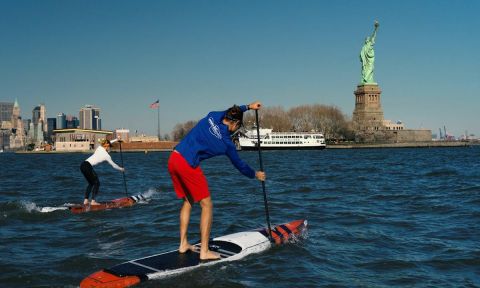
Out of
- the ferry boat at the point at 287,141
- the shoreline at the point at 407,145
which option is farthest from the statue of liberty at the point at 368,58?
the ferry boat at the point at 287,141

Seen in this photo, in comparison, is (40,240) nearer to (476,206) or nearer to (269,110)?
(476,206)

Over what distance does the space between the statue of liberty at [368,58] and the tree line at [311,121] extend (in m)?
12.3

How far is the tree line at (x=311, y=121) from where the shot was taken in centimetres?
13138

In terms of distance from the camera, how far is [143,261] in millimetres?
6770

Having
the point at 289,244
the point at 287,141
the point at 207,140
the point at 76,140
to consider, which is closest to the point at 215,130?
the point at 207,140

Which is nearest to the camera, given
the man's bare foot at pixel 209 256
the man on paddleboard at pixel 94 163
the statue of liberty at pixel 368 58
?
the man's bare foot at pixel 209 256

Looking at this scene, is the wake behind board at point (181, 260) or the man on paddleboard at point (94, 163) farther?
the man on paddleboard at point (94, 163)

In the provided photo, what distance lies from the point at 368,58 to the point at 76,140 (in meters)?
98.2

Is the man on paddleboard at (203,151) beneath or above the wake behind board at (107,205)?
above

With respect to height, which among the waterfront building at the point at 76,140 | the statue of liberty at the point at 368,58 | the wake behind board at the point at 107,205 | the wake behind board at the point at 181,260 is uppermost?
the statue of liberty at the point at 368,58

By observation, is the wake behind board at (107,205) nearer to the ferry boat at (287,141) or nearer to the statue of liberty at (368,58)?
the ferry boat at (287,141)

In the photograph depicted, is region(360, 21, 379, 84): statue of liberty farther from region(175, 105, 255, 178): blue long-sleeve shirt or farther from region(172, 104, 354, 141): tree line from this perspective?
region(175, 105, 255, 178): blue long-sleeve shirt

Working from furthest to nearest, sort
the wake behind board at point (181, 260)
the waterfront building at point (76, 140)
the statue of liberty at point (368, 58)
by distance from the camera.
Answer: the waterfront building at point (76, 140) → the statue of liberty at point (368, 58) → the wake behind board at point (181, 260)

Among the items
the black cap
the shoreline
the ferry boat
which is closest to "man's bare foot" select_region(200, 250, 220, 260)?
the black cap
